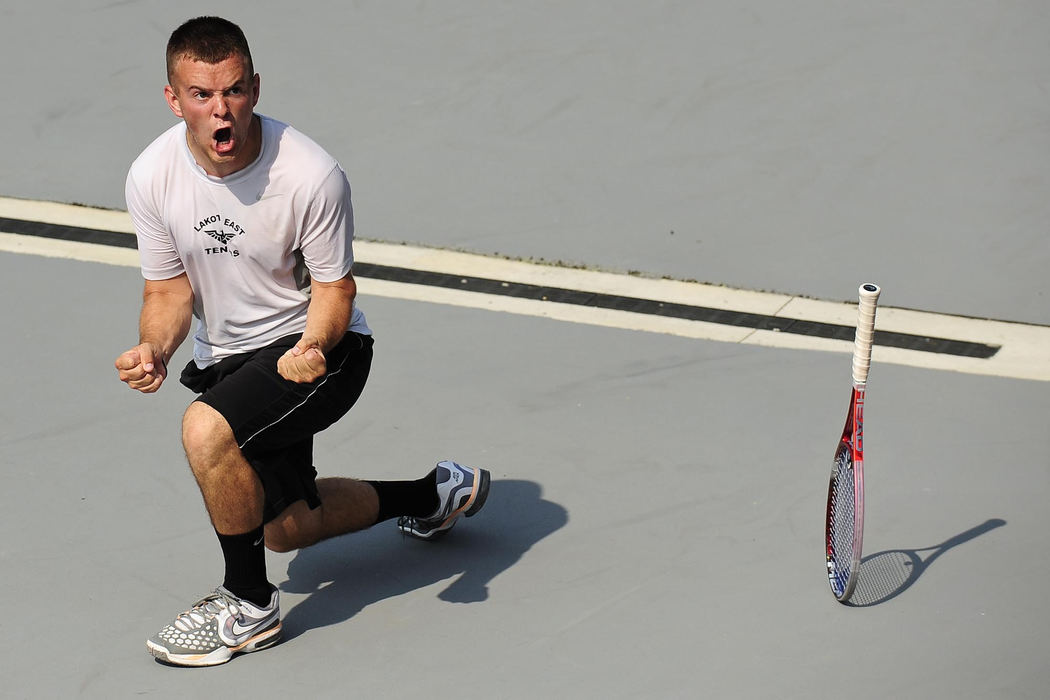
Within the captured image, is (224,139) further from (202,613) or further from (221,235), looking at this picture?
(202,613)

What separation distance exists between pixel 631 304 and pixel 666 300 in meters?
0.15

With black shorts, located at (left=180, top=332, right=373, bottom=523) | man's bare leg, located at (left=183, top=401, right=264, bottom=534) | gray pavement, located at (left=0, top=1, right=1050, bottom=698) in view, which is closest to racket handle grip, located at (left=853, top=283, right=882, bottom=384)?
gray pavement, located at (left=0, top=1, right=1050, bottom=698)

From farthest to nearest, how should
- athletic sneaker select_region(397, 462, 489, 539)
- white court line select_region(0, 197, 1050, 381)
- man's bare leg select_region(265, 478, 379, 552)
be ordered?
white court line select_region(0, 197, 1050, 381)
athletic sneaker select_region(397, 462, 489, 539)
man's bare leg select_region(265, 478, 379, 552)

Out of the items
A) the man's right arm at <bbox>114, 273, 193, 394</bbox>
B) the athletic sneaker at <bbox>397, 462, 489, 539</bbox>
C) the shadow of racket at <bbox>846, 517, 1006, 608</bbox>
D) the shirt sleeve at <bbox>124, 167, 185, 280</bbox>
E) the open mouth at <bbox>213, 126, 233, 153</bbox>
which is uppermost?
the open mouth at <bbox>213, 126, 233, 153</bbox>

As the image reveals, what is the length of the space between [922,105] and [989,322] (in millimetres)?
1629

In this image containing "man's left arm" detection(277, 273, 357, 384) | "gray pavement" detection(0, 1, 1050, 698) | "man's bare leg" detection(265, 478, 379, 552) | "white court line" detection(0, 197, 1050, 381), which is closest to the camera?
"man's left arm" detection(277, 273, 357, 384)

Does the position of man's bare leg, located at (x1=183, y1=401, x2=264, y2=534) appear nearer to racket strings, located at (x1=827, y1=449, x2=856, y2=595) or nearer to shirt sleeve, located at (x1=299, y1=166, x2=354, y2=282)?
shirt sleeve, located at (x1=299, y1=166, x2=354, y2=282)

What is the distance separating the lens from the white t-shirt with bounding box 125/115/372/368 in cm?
407

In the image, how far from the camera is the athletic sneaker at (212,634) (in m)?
4.08

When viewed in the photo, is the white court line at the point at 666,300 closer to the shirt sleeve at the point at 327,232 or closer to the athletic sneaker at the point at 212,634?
the shirt sleeve at the point at 327,232

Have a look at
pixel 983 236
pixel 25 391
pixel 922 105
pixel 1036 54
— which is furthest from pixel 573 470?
pixel 1036 54

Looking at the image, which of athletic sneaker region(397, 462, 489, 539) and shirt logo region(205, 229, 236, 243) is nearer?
shirt logo region(205, 229, 236, 243)

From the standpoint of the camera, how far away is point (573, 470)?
508 centimetres

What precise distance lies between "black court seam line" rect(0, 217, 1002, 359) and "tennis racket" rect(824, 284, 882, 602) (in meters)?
1.69
